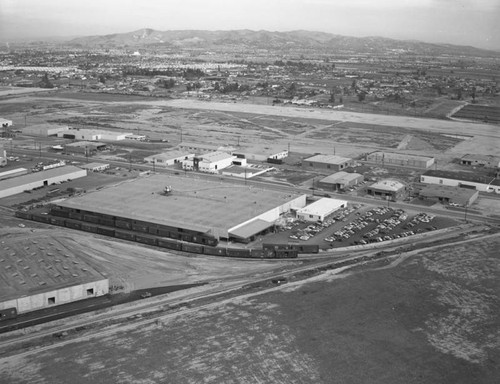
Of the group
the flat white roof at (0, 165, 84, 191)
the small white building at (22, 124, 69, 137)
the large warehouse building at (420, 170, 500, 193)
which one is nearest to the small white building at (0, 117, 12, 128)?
the small white building at (22, 124, 69, 137)

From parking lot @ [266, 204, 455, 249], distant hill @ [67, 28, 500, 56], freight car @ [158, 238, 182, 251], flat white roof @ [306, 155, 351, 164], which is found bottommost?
parking lot @ [266, 204, 455, 249]

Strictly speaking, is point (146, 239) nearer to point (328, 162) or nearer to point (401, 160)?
point (328, 162)

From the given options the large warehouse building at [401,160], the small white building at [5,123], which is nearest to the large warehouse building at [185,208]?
the large warehouse building at [401,160]

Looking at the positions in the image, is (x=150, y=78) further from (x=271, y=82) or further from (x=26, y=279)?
(x=26, y=279)

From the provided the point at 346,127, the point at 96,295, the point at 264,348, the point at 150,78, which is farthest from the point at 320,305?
the point at 150,78

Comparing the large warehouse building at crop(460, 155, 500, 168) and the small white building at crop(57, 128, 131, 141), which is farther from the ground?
the small white building at crop(57, 128, 131, 141)

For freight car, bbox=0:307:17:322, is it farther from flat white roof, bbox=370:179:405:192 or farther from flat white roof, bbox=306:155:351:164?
flat white roof, bbox=306:155:351:164

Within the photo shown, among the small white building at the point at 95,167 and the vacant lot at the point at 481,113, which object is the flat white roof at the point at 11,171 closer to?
the small white building at the point at 95,167
